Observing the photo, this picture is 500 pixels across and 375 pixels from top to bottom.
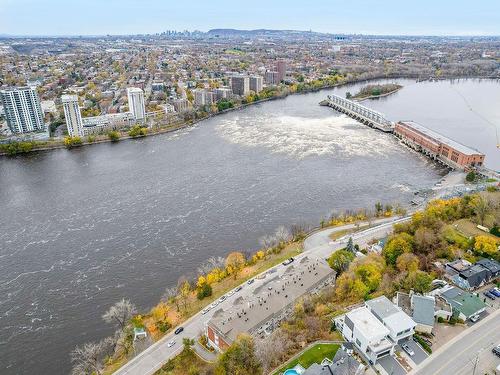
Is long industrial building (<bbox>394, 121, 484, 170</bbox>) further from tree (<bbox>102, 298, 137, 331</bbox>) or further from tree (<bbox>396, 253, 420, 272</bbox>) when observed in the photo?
tree (<bbox>102, 298, 137, 331</bbox>)

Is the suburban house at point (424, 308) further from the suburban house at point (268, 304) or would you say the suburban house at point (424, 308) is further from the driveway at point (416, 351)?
the suburban house at point (268, 304)

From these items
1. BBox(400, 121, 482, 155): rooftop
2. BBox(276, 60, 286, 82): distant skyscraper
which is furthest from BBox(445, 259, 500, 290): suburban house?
BBox(276, 60, 286, 82): distant skyscraper

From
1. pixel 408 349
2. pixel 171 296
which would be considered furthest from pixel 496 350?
pixel 171 296

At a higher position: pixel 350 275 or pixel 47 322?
pixel 350 275

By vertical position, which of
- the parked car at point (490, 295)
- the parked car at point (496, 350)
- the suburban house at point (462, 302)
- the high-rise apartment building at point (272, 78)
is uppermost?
the high-rise apartment building at point (272, 78)

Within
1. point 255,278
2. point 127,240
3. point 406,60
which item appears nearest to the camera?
point 255,278

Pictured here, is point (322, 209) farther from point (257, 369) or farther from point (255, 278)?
A: point (257, 369)

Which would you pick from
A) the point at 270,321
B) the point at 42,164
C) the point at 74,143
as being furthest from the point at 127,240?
the point at 74,143

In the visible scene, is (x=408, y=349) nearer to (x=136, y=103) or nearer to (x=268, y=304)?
(x=268, y=304)

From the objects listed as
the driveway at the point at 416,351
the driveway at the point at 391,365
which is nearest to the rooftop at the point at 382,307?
the driveway at the point at 416,351
